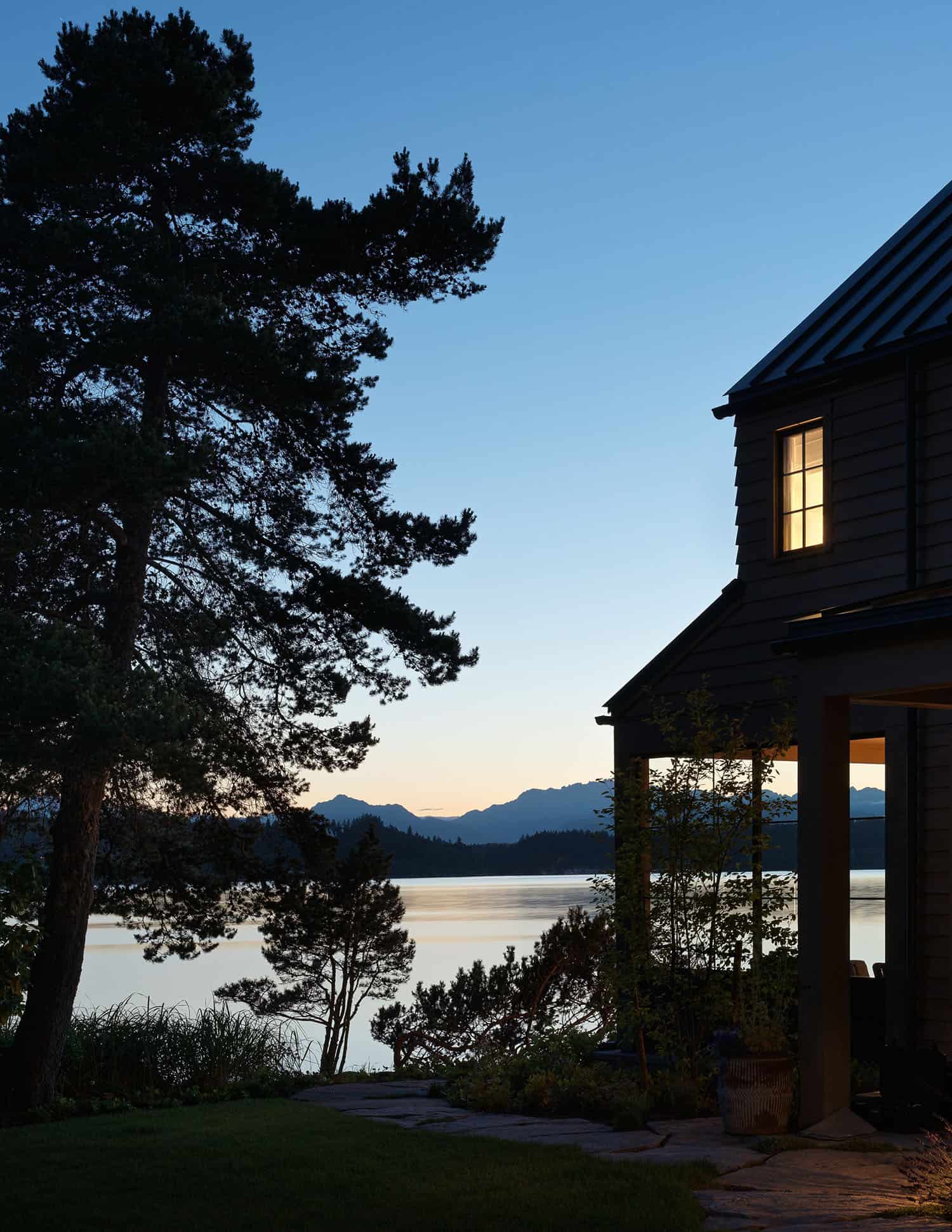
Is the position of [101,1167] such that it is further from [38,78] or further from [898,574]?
[38,78]

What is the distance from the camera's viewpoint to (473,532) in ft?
45.4

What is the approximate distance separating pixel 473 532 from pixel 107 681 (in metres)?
4.45

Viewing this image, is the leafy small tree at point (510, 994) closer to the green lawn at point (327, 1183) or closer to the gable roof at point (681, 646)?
the gable roof at point (681, 646)

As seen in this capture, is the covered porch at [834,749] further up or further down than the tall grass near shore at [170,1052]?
further up

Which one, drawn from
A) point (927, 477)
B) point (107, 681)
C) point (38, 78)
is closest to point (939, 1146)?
point (927, 477)

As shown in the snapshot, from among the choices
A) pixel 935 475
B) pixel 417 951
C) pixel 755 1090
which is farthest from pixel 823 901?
pixel 417 951

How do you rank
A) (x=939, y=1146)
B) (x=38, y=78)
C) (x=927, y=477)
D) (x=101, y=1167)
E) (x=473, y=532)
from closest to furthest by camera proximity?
(x=939, y=1146) < (x=101, y=1167) < (x=927, y=477) < (x=38, y=78) < (x=473, y=532)

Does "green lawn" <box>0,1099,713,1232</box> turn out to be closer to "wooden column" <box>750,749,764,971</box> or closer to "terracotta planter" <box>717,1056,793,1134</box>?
"terracotta planter" <box>717,1056,793,1134</box>

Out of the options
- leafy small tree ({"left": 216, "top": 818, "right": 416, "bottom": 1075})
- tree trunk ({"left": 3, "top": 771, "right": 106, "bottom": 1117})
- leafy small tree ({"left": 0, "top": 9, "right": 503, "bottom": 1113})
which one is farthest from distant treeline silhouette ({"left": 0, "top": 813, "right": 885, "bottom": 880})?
tree trunk ({"left": 3, "top": 771, "right": 106, "bottom": 1117})

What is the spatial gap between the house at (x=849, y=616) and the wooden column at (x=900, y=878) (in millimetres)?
13

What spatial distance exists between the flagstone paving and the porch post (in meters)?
0.41

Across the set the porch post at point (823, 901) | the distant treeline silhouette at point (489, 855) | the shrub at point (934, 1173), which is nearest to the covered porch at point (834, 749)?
the porch post at point (823, 901)

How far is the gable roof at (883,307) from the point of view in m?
10.1

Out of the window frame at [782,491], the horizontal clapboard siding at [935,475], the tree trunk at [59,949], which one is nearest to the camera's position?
the horizontal clapboard siding at [935,475]
